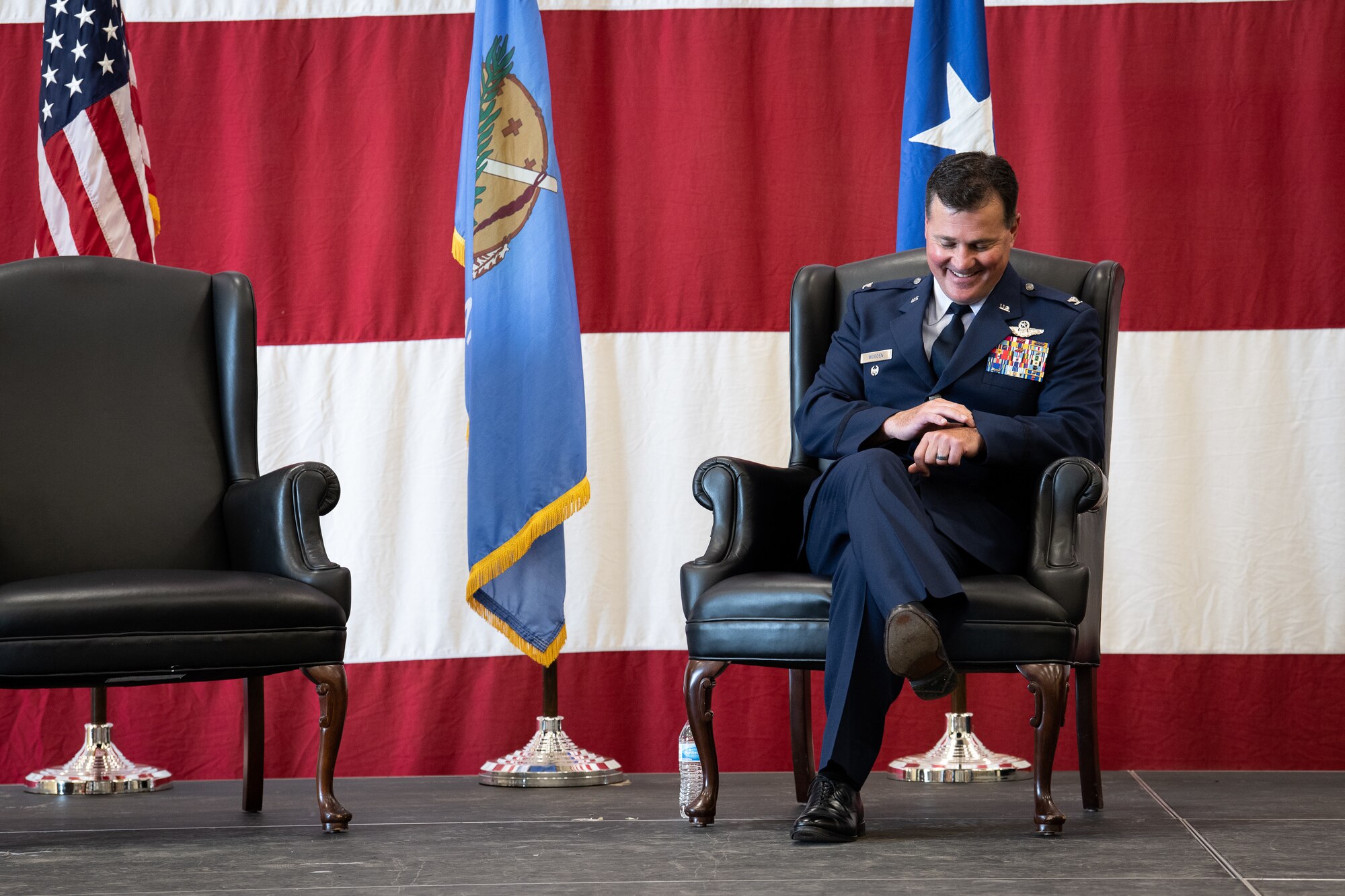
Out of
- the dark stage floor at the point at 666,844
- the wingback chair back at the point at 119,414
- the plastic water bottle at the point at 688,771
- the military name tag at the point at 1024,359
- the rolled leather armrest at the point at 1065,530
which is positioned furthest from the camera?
the wingback chair back at the point at 119,414

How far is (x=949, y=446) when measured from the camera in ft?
7.95

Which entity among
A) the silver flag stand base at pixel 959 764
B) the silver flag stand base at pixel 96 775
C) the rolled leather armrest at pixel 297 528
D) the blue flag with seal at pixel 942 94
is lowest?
the silver flag stand base at pixel 96 775

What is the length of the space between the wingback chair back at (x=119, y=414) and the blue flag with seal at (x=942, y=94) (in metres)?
1.58

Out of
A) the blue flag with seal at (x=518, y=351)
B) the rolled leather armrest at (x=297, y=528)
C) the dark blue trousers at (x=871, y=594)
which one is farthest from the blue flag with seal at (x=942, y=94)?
the rolled leather armrest at (x=297, y=528)

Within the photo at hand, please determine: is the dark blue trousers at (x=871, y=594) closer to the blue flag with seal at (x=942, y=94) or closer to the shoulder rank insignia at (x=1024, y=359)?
the shoulder rank insignia at (x=1024, y=359)

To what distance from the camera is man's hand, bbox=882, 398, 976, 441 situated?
2.44 meters

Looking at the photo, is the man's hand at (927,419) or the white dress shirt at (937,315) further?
the white dress shirt at (937,315)

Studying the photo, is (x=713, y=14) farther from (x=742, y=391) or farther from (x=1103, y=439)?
(x=1103, y=439)

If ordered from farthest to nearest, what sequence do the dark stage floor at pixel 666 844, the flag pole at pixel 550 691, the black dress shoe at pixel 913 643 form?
the flag pole at pixel 550 691 → the black dress shoe at pixel 913 643 → the dark stage floor at pixel 666 844

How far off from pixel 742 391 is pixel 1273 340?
1383 mm

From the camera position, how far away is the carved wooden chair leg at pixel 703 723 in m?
2.45

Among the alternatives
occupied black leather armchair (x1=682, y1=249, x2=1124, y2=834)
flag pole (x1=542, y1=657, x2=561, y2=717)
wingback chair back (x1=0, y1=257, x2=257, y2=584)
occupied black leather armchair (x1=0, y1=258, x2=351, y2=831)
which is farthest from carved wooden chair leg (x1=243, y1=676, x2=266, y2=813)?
occupied black leather armchair (x1=682, y1=249, x2=1124, y2=834)

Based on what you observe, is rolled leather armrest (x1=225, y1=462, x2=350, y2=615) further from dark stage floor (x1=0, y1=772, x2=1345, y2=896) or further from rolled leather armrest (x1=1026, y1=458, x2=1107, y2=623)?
rolled leather armrest (x1=1026, y1=458, x2=1107, y2=623)

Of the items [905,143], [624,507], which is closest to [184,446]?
[624,507]
